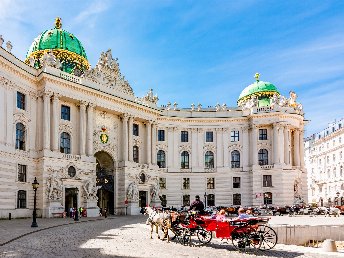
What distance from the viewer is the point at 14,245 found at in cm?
1969

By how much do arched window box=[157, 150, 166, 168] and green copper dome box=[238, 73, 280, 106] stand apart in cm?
1900

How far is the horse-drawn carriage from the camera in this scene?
59.9 ft

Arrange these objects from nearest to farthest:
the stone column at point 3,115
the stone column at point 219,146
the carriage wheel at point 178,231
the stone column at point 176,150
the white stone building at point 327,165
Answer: the carriage wheel at point 178,231
the stone column at point 3,115
the stone column at point 176,150
the stone column at point 219,146
the white stone building at point 327,165

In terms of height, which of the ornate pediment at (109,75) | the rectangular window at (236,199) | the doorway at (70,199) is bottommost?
the rectangular window at (236,199)

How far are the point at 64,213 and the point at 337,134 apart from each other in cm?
6850

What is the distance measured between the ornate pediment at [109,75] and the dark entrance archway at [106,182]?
350 inches

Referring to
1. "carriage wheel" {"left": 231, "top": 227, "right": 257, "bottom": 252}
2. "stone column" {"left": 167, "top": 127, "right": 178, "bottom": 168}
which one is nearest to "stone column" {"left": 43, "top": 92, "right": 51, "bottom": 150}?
"stone column" {"left": 167, "top": 127, "right": 178, "bottom": 168}

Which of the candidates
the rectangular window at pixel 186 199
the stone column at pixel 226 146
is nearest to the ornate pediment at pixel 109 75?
the stone column at pixel 226 146

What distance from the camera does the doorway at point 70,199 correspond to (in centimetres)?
4759

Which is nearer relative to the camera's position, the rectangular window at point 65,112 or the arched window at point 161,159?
the rectangular window at point 65,112

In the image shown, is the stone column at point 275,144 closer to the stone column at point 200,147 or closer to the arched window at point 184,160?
the stone column at point 200,147

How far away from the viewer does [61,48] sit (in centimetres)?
5803

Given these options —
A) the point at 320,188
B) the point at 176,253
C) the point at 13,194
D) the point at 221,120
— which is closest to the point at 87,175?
the point at 13,194

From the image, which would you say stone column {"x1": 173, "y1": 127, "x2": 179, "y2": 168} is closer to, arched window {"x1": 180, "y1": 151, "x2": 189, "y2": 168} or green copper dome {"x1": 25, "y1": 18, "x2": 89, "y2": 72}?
arched window {"x1": 180, "y1": 151, "x2": 189, "y2": 168}
